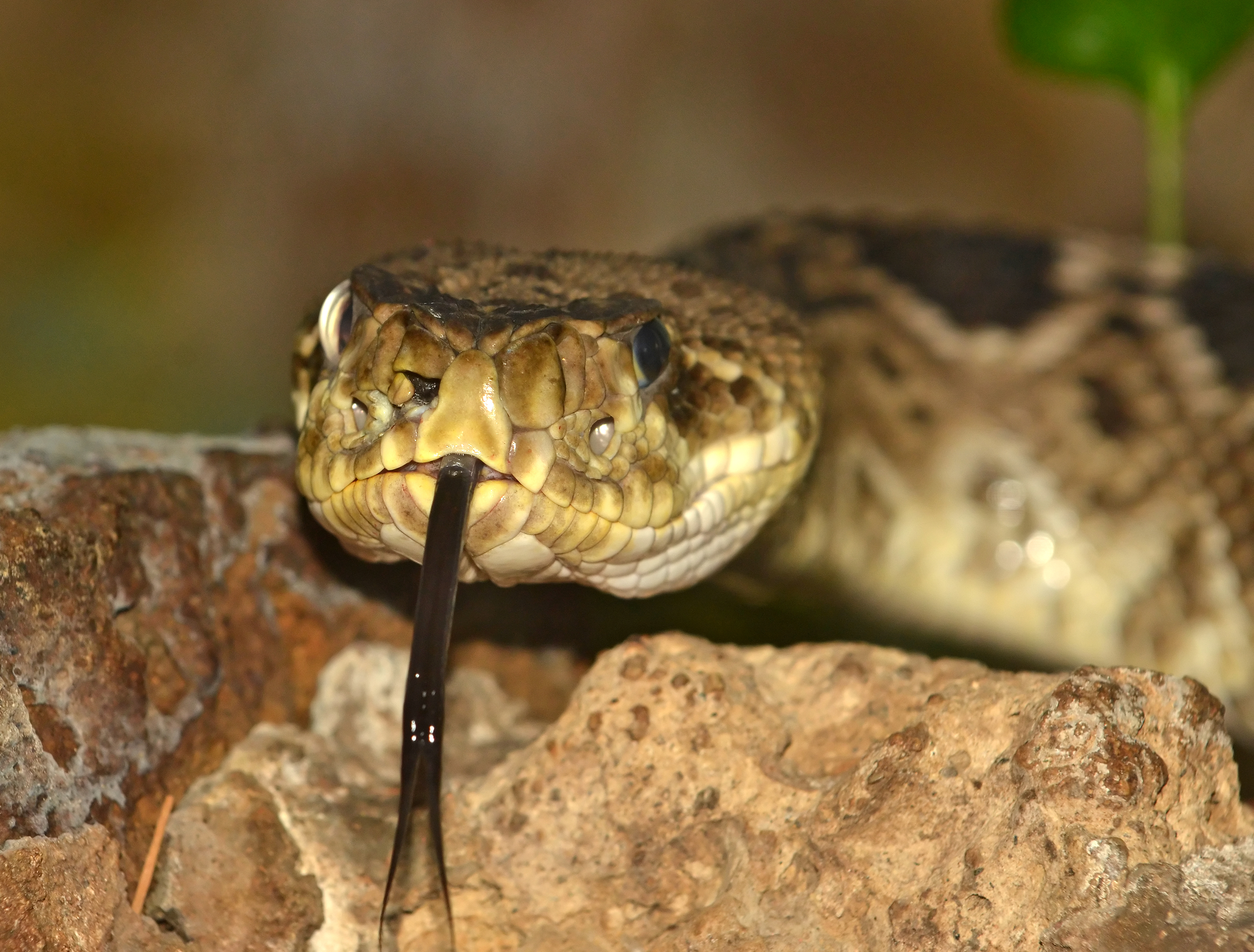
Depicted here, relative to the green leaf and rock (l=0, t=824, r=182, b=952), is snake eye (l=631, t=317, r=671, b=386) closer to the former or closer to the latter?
rock (l=0, t=824, r=182, b=952)

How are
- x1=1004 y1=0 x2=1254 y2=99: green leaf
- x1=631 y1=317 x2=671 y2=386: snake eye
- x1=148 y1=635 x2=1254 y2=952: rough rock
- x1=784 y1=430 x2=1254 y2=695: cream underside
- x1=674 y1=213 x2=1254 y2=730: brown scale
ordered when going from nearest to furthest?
x1=148 y1=635 x2=1254 y2=952: rough rock < x1=631 y1=317 x2=671 y2=386: snake eye < x1=674 y1=213 x2=1254 y2=730: brown scale < x1=784 y1=430 x2=1254 y2=695: cream underside < x1=1004 y1=0 x2=1254 y2=99: green leaf

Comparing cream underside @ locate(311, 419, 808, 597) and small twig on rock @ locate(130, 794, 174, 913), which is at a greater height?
cream underside @ locate(311, 419, 808, 597)

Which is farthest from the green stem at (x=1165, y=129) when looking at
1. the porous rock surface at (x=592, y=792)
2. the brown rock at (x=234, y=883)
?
the brown rock at (x=234, y=883)

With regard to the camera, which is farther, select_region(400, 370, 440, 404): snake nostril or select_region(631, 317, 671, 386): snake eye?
select_region(631, 317, 671, 386): snake eye

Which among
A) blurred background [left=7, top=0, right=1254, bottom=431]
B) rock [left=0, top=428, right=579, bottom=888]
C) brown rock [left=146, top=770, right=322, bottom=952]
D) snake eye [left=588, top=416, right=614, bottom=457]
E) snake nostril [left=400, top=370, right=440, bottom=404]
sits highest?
blurred background [left=7, top=0, right=1254, bottom=431]

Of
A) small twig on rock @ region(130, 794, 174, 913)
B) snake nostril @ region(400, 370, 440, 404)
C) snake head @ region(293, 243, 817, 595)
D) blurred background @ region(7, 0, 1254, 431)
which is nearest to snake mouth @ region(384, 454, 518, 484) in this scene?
snake head @ region(293, 243, 817, 595)

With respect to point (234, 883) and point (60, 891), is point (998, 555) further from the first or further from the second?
point (60, 891)

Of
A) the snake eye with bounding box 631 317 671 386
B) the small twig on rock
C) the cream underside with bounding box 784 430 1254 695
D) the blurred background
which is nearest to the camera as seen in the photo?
the small twig on rock
